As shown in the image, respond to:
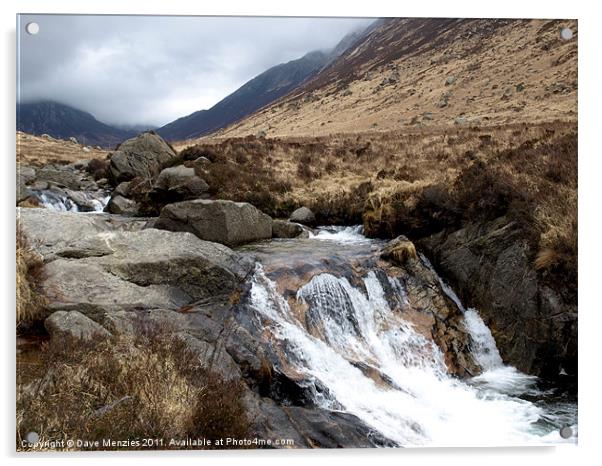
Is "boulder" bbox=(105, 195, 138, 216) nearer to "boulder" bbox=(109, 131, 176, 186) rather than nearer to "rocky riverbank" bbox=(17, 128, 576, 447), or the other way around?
"boulder" bbox=(109, 131, 176, 186)

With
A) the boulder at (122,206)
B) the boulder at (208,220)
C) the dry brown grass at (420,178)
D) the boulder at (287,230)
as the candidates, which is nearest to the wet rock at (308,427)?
the dry brown grass at (420,178)

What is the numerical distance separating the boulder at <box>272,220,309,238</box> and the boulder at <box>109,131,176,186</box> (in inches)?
225

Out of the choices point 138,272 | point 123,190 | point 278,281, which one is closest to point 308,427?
point 278,281

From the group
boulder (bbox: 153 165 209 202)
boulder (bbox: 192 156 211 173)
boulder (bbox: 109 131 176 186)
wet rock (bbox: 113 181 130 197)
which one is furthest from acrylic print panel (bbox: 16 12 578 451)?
boulder (bbox: 109 131 176 186)

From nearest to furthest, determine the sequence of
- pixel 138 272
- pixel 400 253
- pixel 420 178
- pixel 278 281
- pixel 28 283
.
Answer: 1. pixel 28 283
2. pixel 138 272
3. pixel 278 281
4. pixel 400 253
5. pixel 420 178

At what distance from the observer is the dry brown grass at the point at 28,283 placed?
5613 mm

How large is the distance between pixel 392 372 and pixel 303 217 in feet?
20.3

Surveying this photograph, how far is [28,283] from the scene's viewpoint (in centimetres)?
584

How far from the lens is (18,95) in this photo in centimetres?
616

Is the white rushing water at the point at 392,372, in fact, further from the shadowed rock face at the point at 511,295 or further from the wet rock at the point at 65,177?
the wet rock at the point at 65,177

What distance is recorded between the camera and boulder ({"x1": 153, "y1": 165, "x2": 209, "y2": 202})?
514 inches

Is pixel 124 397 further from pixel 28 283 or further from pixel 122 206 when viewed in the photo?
pixel 122 206

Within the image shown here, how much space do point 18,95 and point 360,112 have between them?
15437mm

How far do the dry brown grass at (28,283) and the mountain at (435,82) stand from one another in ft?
17.0
